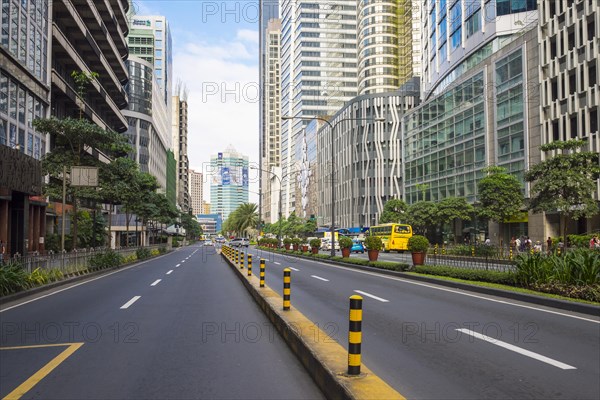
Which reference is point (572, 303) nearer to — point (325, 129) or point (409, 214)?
point (409, 214)

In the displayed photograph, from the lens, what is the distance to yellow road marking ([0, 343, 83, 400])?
17.5 ft

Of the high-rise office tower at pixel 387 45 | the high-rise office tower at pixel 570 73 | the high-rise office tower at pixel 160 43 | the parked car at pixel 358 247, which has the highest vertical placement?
the high-rise office tower at pixel 160 43

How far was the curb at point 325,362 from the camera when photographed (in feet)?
15.1

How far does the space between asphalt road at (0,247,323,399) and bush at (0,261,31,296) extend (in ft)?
4.78

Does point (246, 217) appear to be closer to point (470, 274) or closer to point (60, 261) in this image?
point (60, 261)

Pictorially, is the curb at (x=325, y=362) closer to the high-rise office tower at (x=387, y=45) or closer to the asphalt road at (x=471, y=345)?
the asphalt road at (x=471, y=345)

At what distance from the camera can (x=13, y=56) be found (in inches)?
1183

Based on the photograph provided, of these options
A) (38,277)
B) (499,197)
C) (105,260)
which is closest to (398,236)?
(499,197)

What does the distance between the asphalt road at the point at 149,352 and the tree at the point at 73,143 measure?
1434cm

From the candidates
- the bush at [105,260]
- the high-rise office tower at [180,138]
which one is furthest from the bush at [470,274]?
the high-rise office tower at [180,138]

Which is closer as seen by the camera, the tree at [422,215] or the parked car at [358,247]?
the tree at [422,215]

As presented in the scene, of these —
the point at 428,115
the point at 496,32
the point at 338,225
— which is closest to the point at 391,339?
the point at 496,32

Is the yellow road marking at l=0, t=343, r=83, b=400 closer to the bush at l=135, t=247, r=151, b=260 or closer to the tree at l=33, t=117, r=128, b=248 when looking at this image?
the tree at l=33, t=117, r=128, b=248

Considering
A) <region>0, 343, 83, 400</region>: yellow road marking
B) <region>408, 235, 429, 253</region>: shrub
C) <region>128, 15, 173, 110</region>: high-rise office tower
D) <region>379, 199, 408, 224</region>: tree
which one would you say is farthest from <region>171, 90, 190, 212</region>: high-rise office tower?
<region>0, 343, 83, 400</region>: yellow road marking
